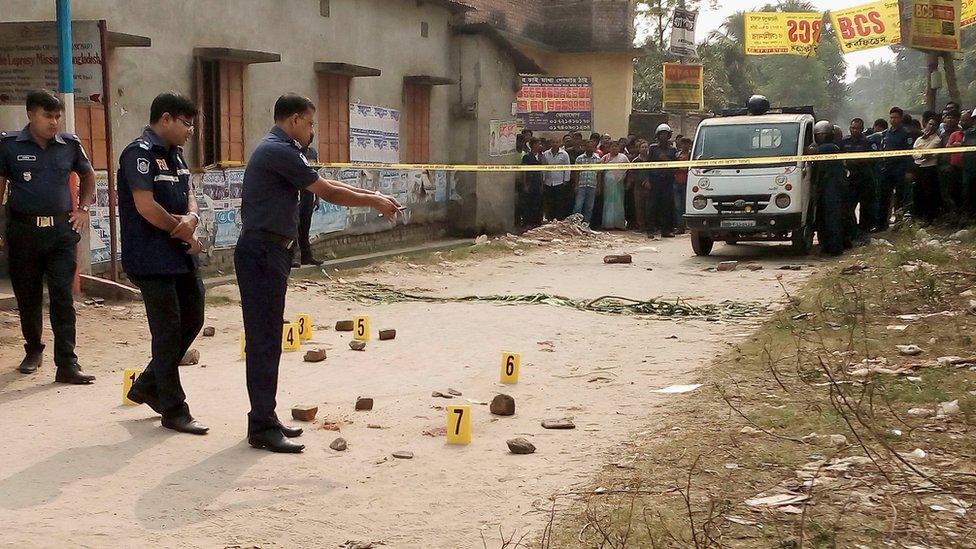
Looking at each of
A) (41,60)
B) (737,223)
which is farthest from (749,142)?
(41,60)

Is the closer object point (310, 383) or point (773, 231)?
point (310, 383)

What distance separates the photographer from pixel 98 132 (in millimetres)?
12031

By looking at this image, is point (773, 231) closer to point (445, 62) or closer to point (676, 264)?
point (676, 264)

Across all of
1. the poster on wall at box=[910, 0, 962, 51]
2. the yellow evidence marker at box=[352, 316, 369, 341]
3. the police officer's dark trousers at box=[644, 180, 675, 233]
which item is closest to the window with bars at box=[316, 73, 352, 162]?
the police officer's dark trousers at box=[644, 180, 675, 233]

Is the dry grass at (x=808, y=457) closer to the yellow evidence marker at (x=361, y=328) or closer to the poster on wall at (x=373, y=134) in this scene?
the yellow evidence marker at (x=361, y=328)

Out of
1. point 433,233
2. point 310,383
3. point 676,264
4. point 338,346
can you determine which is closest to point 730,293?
point 676,264

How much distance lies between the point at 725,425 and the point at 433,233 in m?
14.0

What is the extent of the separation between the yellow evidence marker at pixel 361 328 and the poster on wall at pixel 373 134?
333 inches

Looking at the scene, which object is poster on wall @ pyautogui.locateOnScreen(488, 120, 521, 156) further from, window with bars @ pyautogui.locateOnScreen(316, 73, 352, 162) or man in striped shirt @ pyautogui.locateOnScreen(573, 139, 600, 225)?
window with bars @ pyautogui.locateOnScreen(316, 73, 352, 162)

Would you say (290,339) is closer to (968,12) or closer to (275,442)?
(275,442)

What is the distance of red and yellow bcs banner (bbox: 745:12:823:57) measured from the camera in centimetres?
3075

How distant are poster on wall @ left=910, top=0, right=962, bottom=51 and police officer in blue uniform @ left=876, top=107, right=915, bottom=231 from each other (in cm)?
267

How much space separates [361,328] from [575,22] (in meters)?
22.4

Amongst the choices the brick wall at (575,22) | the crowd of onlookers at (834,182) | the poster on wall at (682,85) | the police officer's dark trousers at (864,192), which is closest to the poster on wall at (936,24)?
the crowd of onlookers at (834,182)
